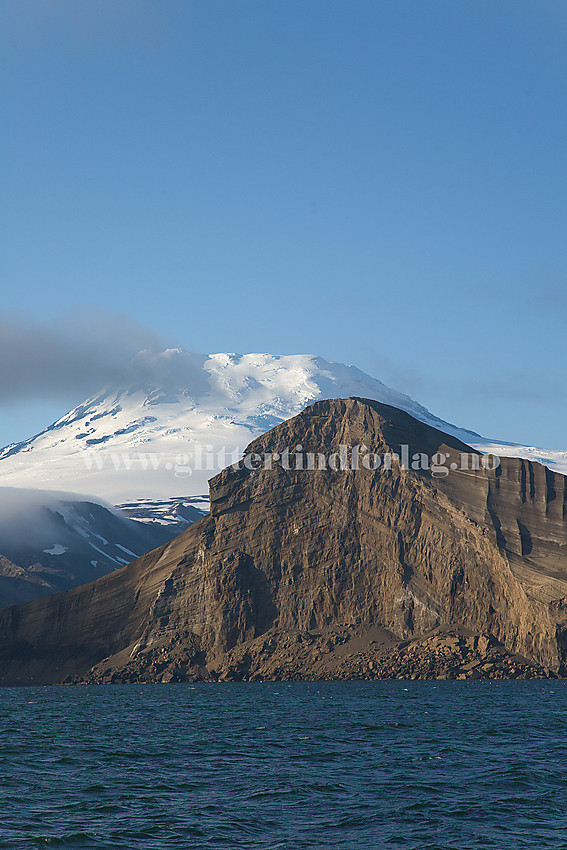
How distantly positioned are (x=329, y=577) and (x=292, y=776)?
98458mm

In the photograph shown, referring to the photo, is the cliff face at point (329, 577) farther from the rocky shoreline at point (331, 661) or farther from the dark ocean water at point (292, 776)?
the dark ocean water at point (292, 776)

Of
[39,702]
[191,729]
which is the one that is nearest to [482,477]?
[39,702]

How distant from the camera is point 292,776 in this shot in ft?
154

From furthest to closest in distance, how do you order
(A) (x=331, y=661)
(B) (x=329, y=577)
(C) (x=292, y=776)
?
1. (B) (x=329, y=577)
2. (A) (x=331, y=661)
3. (C) (x=292, y=776)

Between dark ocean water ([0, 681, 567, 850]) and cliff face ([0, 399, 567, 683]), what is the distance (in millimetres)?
45482

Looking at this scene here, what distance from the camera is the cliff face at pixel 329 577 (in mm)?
131750

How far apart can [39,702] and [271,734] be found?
175 ft

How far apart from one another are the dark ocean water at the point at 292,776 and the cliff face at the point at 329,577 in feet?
149

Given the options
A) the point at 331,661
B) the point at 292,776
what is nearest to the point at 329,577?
the point at 331,661

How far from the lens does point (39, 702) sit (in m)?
110

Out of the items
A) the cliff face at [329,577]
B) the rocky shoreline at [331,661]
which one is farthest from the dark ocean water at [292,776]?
the cliff face at [329,577]

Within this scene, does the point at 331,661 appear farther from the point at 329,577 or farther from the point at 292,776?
the point at 292,776

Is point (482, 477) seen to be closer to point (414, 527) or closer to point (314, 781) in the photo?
point (414, 527)

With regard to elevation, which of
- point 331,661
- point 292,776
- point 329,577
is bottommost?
point 331,661
